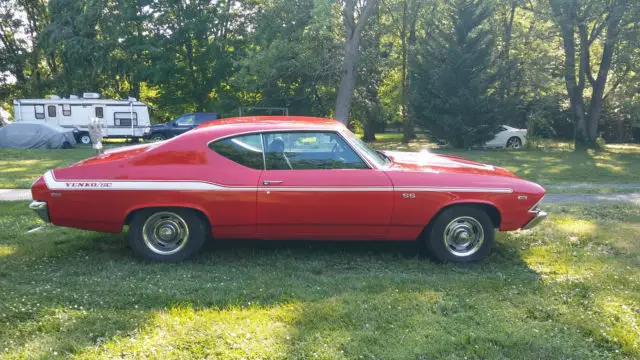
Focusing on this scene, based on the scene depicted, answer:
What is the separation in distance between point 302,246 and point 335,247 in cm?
40

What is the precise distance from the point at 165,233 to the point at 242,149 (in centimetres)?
120

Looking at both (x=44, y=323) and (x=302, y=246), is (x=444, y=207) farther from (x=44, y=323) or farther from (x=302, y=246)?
(x=44, y=323)

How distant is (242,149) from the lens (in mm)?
4859

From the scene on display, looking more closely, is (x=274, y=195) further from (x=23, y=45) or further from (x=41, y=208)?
(x=23, y=45)

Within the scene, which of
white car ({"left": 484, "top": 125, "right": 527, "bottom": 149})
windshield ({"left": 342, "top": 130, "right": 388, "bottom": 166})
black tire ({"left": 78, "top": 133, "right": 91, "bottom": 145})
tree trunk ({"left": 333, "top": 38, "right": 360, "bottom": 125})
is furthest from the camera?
black tire ({"left": 78, "top": 133, "right": 91, "bottom": 145})

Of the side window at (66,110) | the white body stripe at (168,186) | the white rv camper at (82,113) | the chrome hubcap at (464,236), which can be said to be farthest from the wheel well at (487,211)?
the side window at (66,110)

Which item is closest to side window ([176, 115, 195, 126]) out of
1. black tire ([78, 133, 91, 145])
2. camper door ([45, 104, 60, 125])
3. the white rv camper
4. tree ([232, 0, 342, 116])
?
the white rv camper

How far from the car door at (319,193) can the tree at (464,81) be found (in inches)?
682

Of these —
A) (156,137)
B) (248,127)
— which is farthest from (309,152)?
(156,137)

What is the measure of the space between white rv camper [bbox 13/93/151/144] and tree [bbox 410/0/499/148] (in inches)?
646

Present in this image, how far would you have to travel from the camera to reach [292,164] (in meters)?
4.86

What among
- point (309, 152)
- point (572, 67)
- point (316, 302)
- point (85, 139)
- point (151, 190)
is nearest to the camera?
point (316, 302)

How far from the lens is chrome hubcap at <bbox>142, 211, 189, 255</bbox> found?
190 inches

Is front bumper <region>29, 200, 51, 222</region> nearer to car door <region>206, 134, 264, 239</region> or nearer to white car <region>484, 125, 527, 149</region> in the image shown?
car door <region>206, 134, 264, 239</region>
